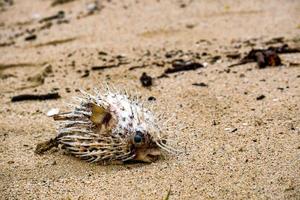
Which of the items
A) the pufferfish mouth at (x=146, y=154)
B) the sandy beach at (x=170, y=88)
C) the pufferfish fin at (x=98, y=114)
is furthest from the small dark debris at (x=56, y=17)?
the pufferfish mouth at (x=146, y=154)

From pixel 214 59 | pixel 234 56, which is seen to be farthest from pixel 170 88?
pixel 234 56

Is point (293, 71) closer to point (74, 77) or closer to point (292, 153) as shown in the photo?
point (292, 153)

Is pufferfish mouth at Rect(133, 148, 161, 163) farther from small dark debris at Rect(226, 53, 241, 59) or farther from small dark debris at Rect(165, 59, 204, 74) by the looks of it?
small dark debris at Rect(226, 53, 241, 59)

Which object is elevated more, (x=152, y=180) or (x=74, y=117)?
(x=74, y=117)

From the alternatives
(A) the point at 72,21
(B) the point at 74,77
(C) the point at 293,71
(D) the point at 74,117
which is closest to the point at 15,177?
(D) the point at 74,117

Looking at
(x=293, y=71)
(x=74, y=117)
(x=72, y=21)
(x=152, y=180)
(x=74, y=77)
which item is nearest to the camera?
(x=152, y=180)

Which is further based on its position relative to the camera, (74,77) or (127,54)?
(127,54)

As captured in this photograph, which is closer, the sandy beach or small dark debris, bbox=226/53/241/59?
the sandy beach

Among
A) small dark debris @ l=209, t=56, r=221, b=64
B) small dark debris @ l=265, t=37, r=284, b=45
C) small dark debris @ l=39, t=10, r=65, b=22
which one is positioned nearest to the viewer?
small dark debris @ l=209, t=56, r=221, b=64

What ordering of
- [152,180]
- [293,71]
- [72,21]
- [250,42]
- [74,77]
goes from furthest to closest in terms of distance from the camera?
1. [72,21]
2. [250,42]
3. [74,77]
4. [293,71]
5. [152,180]

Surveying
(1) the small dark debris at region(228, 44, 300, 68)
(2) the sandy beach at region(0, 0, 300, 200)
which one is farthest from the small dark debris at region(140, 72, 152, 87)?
(1) the small dark debris at region(228, 44, 300, 68)
